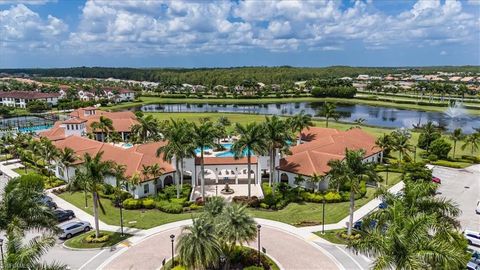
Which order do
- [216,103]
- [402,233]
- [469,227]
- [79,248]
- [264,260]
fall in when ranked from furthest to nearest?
[216,103] < [469,227] < [79,248] < [264,260] < [402,233]

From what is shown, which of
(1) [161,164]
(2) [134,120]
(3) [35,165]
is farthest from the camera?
(2) [134,120]

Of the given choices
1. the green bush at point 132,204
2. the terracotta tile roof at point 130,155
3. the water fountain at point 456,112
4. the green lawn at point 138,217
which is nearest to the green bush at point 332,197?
the green lawn at point 138,217

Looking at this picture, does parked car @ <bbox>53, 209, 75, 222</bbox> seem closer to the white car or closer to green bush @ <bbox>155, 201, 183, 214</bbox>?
green bush @ <bbox>155, 201, 183, 214</bbox>

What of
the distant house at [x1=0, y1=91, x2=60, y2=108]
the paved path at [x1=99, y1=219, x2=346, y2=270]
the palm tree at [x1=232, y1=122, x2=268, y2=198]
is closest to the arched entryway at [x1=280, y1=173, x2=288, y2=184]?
the palm tree at [x1=232, y1=122, x2=268, y2=198]

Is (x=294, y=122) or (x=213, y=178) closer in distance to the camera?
(x=213, y=178)

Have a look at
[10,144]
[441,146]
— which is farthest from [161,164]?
[441,146]

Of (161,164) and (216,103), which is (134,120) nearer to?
(161,164)

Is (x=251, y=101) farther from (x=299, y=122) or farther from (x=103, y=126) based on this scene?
(x=299, y=122)

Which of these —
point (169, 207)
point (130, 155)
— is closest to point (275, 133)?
point (169, 207)

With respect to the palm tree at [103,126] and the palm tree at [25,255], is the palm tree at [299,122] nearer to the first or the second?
the palm tree at [103,126]
